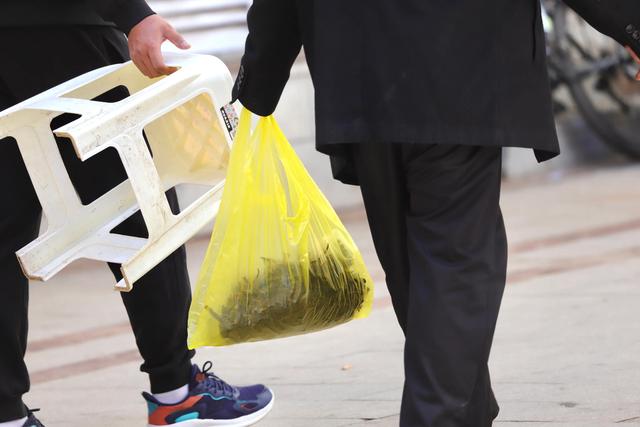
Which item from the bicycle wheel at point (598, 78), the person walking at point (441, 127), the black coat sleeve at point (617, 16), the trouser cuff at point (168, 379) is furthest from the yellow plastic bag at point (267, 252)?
the bicycle wheel at point (598, 78)

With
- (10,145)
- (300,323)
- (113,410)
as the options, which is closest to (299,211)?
(300,323)

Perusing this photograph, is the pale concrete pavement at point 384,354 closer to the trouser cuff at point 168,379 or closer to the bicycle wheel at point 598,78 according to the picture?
the trouser cuff at point 168,379

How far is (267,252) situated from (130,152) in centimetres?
39

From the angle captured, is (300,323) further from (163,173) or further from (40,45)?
(40,45)

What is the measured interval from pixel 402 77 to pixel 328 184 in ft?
17.8

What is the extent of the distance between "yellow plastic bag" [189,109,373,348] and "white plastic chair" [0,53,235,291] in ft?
0.65

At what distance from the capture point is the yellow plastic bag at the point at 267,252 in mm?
2809

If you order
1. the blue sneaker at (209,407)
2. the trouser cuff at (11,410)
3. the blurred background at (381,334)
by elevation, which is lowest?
the blurred background at (381,334)

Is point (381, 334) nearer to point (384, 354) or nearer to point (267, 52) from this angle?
point (384, 354)

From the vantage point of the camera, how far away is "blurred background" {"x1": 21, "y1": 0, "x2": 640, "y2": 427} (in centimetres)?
353

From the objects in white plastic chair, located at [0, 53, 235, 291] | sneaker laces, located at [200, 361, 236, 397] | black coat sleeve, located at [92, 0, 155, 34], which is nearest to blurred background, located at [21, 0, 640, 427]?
sneaker laces, located at [200, 361, 236, 397]

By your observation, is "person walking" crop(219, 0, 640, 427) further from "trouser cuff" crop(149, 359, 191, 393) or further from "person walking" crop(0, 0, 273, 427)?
"trouser cuff" crop(149, 359, 191, 393)

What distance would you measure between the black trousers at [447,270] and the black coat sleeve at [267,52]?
0.27 meters

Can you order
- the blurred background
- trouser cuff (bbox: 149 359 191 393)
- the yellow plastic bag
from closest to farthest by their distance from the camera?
the yellow plastic bag
trouser cuff (bbox: 149 359 191 393)
the blurred background
